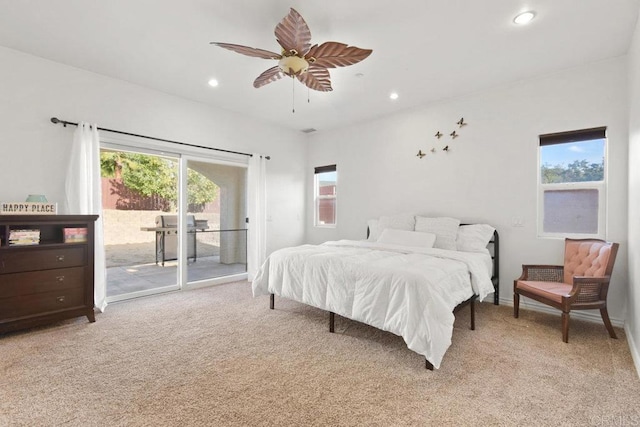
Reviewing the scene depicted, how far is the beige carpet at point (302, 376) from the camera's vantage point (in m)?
1.70

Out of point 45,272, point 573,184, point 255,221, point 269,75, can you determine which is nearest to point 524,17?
point 573,184

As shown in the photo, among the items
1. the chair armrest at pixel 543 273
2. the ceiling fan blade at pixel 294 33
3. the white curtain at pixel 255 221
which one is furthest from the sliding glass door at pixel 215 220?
the chair armrest at pixel 543 273

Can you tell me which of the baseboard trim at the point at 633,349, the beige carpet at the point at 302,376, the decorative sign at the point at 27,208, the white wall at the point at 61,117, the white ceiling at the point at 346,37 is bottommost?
the beige carpet at the point at 302,376

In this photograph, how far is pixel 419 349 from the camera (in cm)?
216

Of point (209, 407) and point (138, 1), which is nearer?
point (209, 407)

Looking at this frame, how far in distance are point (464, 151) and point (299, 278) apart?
283cm

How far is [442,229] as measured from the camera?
3887mm

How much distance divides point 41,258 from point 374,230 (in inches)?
155

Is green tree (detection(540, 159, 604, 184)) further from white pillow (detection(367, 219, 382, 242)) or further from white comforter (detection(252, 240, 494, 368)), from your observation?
white pillow (detection(367, 219, 382, 242))

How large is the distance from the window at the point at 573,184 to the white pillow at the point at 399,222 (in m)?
1.49

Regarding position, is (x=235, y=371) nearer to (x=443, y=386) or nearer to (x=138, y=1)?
(x=443, y=386)

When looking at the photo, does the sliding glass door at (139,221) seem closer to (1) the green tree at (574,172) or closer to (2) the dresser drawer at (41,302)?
(2) the dresser drawer at (41,302)

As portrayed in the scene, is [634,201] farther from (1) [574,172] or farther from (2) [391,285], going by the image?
(2) [391,285]

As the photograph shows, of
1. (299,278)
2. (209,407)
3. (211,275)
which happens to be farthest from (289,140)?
(209,407)
